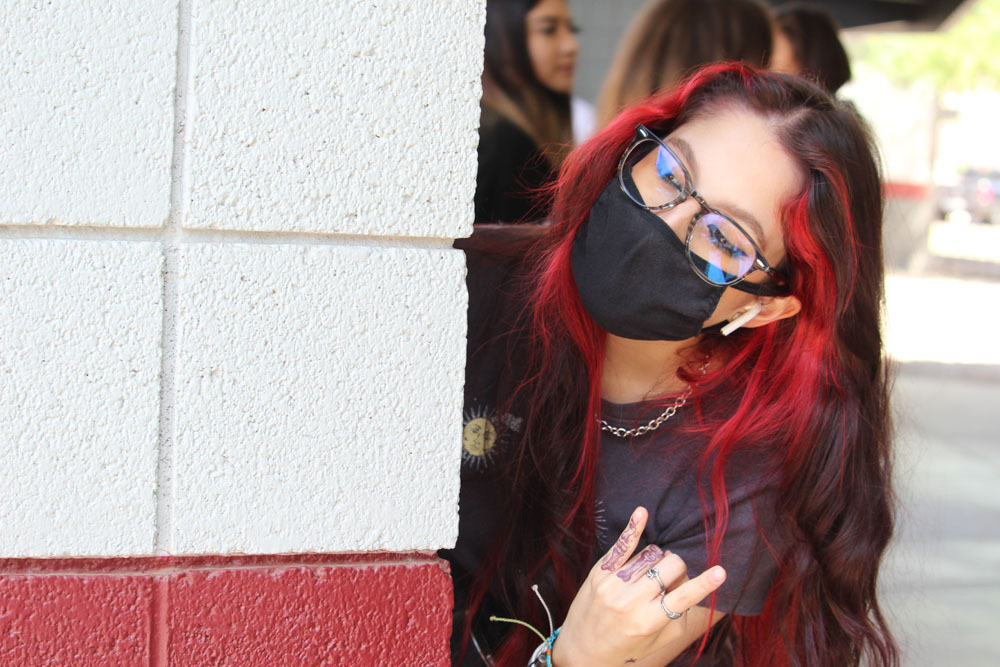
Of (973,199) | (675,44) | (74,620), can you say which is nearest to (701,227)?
(74,620)

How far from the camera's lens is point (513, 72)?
10.8 feet

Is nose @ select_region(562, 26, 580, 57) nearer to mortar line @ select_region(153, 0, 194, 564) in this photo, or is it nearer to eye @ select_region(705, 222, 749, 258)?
eye @ select_region(705, 222, 749, 258)

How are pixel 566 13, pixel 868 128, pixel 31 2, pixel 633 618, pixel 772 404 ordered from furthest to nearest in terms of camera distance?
1. pixel 566 13
2. pixel 868 128
3. pixel 772 404
4. pixel 633 618
5. pixel 31 2

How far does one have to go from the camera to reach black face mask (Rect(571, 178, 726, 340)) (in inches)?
63.2

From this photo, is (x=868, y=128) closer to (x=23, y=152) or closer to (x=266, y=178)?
(x=266, y=178)

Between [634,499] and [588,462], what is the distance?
108 millimetres

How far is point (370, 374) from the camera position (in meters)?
1.32

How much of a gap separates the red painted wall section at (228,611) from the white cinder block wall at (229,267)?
42mm

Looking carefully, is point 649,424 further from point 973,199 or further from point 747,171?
point 973,199

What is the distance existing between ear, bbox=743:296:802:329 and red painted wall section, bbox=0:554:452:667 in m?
0.78

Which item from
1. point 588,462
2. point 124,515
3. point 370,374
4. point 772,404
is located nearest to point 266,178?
point 370,374

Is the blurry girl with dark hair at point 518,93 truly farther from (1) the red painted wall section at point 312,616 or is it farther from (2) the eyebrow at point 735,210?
(1) the red painted wall section at point 312,616

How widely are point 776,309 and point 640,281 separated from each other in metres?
0.31

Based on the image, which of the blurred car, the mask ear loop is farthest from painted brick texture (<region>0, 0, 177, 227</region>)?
the blurred car
